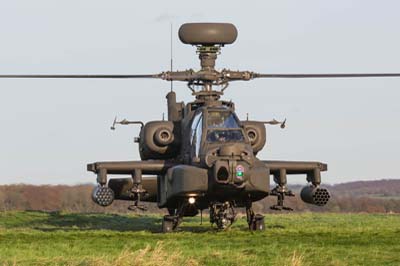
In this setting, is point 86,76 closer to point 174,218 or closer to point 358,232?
point 174,218

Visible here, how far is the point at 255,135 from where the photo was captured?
99.6 ft

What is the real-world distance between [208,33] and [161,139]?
12.0 feet

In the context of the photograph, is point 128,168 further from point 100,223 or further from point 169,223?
point 100,223

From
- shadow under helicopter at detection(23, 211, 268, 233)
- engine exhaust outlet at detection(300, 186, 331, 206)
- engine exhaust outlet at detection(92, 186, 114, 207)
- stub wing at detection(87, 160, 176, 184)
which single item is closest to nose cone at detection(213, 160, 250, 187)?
stub wing at detection(87, 160, 176, 184)

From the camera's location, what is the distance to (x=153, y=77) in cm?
3027

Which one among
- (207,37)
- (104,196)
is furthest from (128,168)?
(207,37)

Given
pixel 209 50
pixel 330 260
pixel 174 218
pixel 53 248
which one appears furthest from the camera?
pixel 209 50

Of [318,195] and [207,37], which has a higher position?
[207,37]

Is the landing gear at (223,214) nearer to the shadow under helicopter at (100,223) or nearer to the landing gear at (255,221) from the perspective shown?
the landing gear at (255,221)

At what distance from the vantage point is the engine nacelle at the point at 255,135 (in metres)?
30.3

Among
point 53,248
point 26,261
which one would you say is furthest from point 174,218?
point 26,261

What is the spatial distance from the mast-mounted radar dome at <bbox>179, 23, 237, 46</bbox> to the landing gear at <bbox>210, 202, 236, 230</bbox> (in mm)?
5855

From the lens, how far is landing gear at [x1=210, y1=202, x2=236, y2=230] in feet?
91.4

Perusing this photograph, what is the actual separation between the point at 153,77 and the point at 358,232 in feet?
26.0
